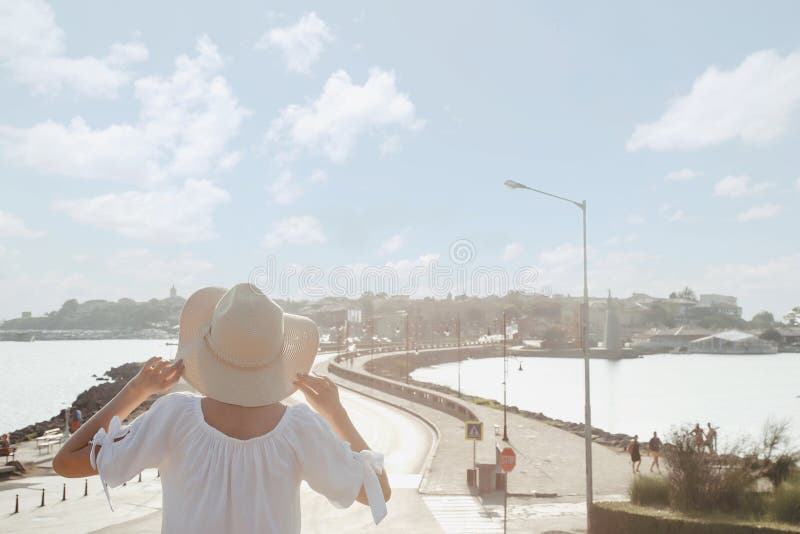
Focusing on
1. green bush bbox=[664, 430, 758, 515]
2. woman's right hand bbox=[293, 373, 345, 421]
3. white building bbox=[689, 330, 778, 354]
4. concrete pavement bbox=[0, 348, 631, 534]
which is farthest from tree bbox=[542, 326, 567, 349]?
woman's right hand bbox=[293, 373, 345, 421]

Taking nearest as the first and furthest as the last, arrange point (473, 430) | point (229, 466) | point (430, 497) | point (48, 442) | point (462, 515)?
point (229, 466)
point (462, 515)
point (430, 497)
point (473, 430)
point (48, 442)

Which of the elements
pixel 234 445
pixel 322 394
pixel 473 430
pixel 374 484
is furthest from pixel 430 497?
pixel 234 445

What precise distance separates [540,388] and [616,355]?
276 feet

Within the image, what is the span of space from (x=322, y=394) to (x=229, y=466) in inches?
18.7

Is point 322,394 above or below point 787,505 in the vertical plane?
above

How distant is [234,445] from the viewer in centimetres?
256

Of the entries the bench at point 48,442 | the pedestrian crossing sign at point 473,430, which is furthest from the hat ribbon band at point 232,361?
the bench at point 48,442

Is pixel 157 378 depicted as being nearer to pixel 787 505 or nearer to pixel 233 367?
pixel 233 367

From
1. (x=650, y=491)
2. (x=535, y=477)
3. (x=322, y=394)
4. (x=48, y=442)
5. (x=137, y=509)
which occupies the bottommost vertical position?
(x=48, y=442)

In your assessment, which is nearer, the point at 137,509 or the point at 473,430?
the point at 137,509

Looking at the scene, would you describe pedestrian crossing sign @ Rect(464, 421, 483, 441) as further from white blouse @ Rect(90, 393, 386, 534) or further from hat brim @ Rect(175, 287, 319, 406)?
white blouse @ Rect(90, 393, 386, 534)

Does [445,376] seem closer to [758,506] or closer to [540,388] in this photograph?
[540,388]

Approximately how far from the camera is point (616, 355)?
16938 centimetres

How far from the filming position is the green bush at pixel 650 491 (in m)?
16.3
